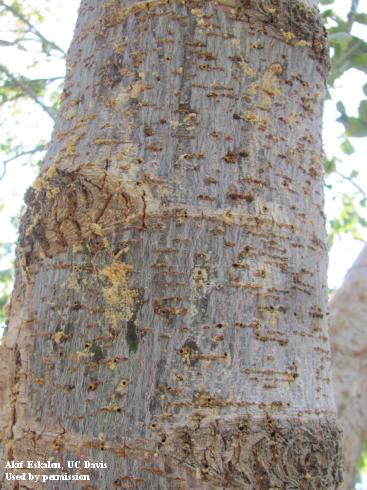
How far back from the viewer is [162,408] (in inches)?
25.2

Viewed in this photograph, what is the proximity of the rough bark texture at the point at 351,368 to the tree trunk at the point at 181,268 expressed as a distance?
1011mm

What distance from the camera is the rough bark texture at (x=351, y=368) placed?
1.68 m

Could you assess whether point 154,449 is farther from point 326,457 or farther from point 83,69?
point 83,69

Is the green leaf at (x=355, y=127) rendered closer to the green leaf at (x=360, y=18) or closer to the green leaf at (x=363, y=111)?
the green leaf at (x=363, y=111)

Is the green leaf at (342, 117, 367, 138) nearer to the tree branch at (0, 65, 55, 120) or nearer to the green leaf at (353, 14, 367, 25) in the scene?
the green leaf at (353, 14, 367, 25)

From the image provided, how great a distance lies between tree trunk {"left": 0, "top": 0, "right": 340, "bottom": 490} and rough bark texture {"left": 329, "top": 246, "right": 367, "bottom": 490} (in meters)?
1.01

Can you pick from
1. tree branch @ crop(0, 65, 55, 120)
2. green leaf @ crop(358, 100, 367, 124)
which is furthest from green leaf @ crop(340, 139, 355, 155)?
tree branch @ crop(0, 65, 55, 120)

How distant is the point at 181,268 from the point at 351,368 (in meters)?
1.22

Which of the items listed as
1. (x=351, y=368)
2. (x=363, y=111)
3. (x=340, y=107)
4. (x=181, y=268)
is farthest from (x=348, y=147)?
(x=181, y=268)

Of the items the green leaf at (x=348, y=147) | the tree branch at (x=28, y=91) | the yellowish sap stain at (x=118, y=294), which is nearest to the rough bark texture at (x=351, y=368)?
the green leaf at (x=348, y=147)

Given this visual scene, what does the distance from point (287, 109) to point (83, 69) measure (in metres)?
0.33

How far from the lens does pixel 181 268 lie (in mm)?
688

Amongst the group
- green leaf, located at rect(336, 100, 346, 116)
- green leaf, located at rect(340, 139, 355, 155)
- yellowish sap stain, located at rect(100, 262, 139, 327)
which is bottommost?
yellowish sap stain, located at rect(100, 262, 139, 327)

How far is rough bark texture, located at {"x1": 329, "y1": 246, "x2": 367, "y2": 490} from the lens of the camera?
5.51ft
